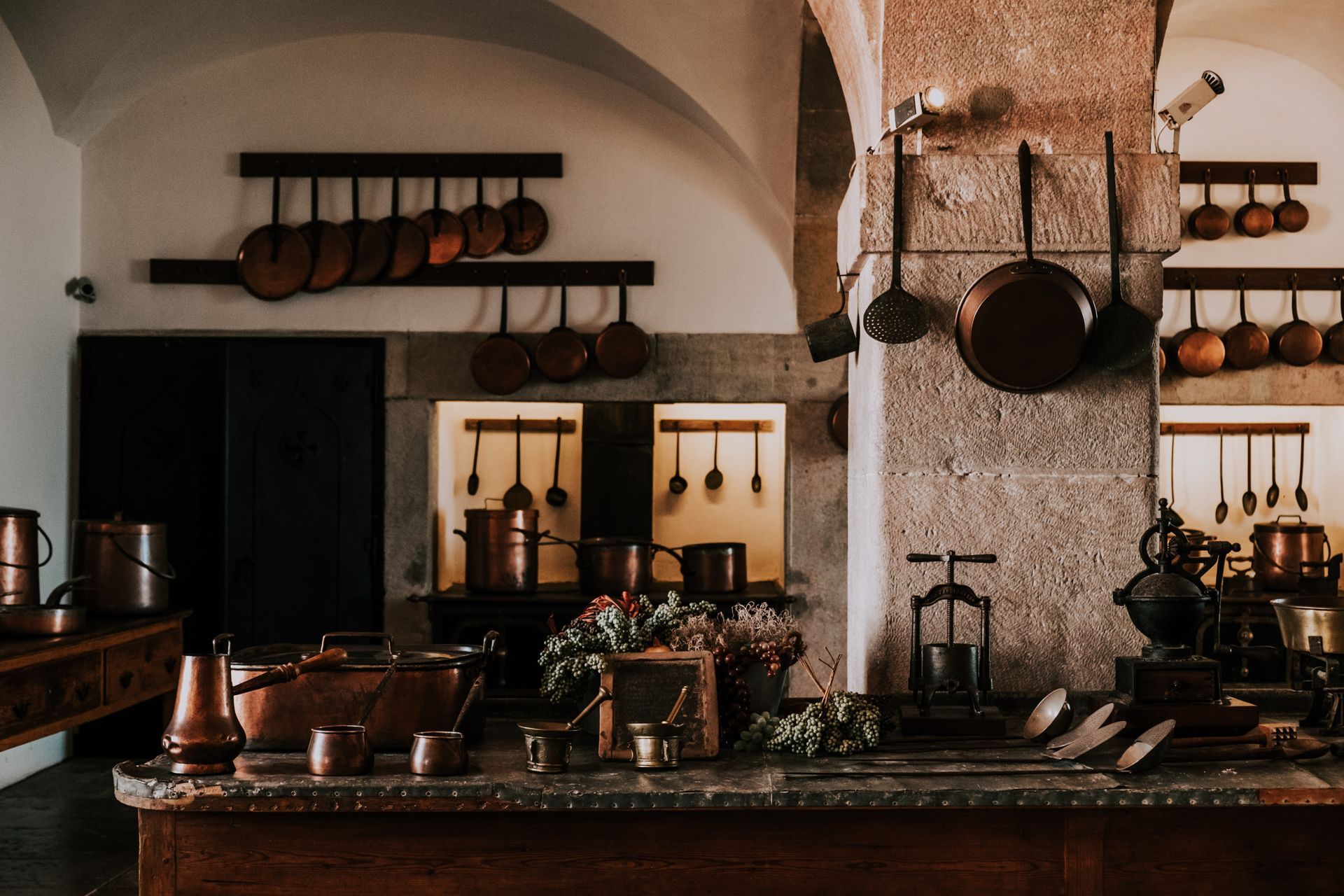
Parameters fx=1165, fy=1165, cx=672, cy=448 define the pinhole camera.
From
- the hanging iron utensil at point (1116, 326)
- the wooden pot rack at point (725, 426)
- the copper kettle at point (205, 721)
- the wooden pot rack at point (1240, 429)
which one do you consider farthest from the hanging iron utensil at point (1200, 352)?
the copper kettle at point (205, 721)

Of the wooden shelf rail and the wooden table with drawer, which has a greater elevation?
the wooden shelf rail

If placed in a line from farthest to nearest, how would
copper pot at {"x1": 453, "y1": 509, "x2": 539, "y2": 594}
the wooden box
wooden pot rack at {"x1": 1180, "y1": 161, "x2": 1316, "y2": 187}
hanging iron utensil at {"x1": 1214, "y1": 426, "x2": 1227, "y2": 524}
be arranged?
hanging iron utensil at {"x1": 1214, "y1": 426, "x2": 1227, "y2": 524}, wooden pot rack at {"x1": 1180, "y1": 161, "x2": 1316, "y2": 187}, copper pot at {"x1": 453, "y1": 509, "x2": 539, "y2": 594}, the wooden box

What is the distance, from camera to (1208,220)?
620cm

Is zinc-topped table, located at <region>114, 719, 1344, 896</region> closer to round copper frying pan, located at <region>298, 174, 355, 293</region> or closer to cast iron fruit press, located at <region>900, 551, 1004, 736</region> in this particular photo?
cast iron fruit press, located at <region>900, 551, 1004, 736</region>

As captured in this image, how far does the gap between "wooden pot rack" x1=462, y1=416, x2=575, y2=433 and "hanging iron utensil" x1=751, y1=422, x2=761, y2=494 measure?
41.1 inches

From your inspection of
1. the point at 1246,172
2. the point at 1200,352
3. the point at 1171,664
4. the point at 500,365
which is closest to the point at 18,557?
the point at 500,365

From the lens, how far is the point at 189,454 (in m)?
6.02

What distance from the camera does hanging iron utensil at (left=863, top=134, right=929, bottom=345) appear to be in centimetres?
293

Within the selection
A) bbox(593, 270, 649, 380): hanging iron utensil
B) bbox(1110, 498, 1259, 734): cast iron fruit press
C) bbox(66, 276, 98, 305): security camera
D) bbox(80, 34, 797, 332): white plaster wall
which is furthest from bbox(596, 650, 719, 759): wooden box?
bbox(66, 276, 98, 305): security camera

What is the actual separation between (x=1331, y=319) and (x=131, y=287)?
6341 mm

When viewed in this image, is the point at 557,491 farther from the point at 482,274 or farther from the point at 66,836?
the point at 66,836

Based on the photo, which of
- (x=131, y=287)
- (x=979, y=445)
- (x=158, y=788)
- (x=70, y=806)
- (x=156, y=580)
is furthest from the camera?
(x=131, y=287)

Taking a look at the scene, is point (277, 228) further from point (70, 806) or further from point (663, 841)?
point (663, 841)

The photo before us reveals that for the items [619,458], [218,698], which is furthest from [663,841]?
[619,458]
